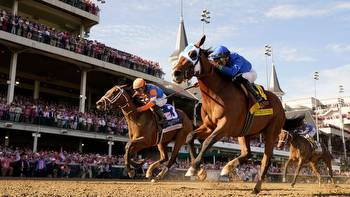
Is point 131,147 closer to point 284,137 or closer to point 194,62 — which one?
point 194,62

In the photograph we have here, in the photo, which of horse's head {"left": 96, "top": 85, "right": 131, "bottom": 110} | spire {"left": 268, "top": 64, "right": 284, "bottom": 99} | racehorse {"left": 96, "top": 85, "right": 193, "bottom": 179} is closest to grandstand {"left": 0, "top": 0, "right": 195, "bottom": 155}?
horse's head {"left": 96, "top": 85, "right": 131, "bottom": 110}

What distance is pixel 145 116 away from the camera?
11.8m

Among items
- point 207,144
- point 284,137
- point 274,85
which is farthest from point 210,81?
point 274,85

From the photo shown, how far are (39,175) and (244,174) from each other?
17456 mm

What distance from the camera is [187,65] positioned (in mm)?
7562

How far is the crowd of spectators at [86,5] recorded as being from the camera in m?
33.2

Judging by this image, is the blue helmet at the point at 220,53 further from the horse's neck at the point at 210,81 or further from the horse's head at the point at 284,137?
the horse's head at the point at 284,137

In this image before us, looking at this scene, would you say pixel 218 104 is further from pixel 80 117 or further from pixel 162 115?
pixel 80 117

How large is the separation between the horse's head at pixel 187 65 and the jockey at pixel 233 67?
0.79 m

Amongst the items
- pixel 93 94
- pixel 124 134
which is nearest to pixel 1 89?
pixel 93 94

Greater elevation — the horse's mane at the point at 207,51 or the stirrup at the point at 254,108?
the horse's mane at the point at 207,51

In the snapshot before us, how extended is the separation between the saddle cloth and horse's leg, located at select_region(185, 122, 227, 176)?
476 cm

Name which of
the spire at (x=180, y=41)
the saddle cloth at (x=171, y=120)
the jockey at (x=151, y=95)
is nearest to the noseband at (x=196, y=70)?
the jockey at (x=151, y=95)

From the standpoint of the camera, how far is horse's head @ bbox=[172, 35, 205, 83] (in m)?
7.44
